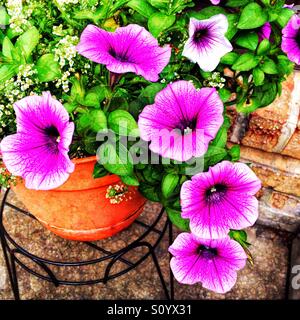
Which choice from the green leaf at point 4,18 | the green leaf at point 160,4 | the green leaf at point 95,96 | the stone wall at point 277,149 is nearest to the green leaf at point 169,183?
the green leaf at point 95,96

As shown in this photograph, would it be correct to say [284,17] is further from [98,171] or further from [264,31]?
[98,171]

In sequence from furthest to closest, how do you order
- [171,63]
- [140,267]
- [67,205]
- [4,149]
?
[140,267] → [67,205] → [171,63] → [4,149]

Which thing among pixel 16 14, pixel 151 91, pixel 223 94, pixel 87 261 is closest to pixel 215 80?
pixel 223 94

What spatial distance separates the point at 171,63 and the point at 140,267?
75 centimetres

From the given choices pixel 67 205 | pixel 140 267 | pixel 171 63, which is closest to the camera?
pixel 171 63

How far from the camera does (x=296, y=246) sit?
1373 millimetres

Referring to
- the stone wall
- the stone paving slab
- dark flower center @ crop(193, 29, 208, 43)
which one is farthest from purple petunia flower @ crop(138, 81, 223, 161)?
the stone paving slab

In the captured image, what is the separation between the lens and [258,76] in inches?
29.3

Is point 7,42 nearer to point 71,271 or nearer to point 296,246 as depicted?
point 71,271

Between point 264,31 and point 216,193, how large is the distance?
0.30 meters

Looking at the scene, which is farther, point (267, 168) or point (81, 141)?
point (267, 168)

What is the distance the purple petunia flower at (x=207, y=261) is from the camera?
76 cm
